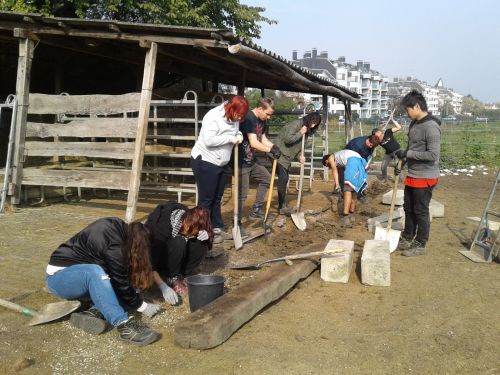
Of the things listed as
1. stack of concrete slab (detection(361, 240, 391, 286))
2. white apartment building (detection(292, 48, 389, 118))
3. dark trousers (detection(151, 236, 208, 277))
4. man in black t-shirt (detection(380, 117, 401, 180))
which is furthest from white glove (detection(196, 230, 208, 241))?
white apartment building (detection(292, 48, 389, 118))

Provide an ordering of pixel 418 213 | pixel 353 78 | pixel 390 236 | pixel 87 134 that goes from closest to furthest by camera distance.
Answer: pixel 418 213 < pixel 390 236 < pixel 87 134 < pixel 353 78

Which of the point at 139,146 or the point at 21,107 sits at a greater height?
the point at 21,107

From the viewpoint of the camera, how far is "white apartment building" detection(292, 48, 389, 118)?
78688 millimetres

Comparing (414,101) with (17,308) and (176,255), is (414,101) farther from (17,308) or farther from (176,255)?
(17,308)

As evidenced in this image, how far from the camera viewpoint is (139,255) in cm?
328

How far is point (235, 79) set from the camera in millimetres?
11516

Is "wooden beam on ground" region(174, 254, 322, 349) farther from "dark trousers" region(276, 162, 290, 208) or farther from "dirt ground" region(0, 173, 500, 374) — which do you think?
"dark trousers" region(276, 162, 290, 208)

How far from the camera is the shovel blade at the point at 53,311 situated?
11.5 feet

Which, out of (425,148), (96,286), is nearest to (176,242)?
(96,286)

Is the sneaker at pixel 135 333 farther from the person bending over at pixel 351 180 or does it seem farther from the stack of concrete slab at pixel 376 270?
the person bending over at pixel 351 180

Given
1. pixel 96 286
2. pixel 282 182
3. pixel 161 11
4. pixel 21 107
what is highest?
pixel 161 11

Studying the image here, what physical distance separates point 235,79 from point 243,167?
5.82m

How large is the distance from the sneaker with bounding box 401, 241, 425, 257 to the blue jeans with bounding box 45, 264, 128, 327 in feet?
12.4

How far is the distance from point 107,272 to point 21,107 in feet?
16.3
